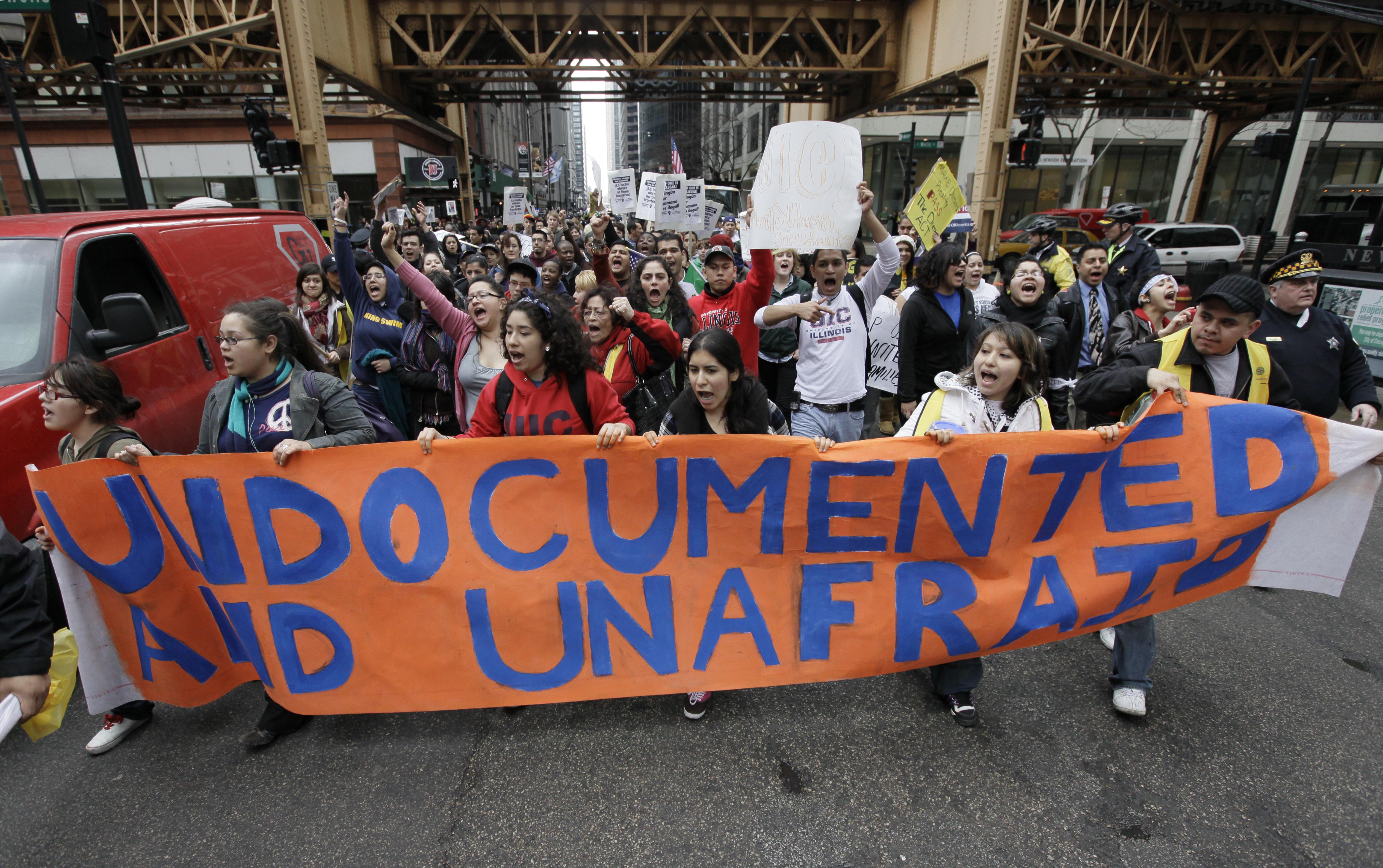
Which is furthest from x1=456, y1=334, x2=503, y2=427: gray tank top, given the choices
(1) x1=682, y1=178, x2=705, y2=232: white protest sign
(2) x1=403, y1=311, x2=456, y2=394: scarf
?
(1) x1=682, y1=178, x2=705, y2=232: white protest sign

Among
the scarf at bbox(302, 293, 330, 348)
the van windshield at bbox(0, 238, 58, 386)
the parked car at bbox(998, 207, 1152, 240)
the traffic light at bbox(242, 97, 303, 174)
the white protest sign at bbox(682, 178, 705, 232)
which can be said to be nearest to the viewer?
the van windshield at bbox(0, 238, 58, 386)

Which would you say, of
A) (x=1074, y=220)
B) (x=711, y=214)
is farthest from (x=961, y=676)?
(x=1074, y=220)

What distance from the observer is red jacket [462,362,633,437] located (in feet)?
10.1

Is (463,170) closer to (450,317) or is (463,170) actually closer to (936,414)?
(450,317)

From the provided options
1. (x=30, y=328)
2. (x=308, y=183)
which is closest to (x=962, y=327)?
(x=30, y=328)

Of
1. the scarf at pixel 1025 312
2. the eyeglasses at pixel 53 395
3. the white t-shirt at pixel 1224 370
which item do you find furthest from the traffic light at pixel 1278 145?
the eyeglasses at pixel 53 395

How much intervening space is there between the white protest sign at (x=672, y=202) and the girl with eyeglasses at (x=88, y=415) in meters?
7.89

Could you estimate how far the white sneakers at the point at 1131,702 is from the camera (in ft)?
9.53

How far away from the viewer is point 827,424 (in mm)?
4266

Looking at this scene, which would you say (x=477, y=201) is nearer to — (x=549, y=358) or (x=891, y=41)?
(x=891, y=41)

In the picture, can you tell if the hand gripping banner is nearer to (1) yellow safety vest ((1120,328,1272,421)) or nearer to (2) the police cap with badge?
(1) yellow safety vest ((1120,328,1272,421))

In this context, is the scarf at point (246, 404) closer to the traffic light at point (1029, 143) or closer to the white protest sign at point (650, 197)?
the white protest sign at point (650, 197)

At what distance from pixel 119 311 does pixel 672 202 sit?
7551mm

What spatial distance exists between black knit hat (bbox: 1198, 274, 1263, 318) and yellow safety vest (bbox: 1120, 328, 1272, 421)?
0.22 m
